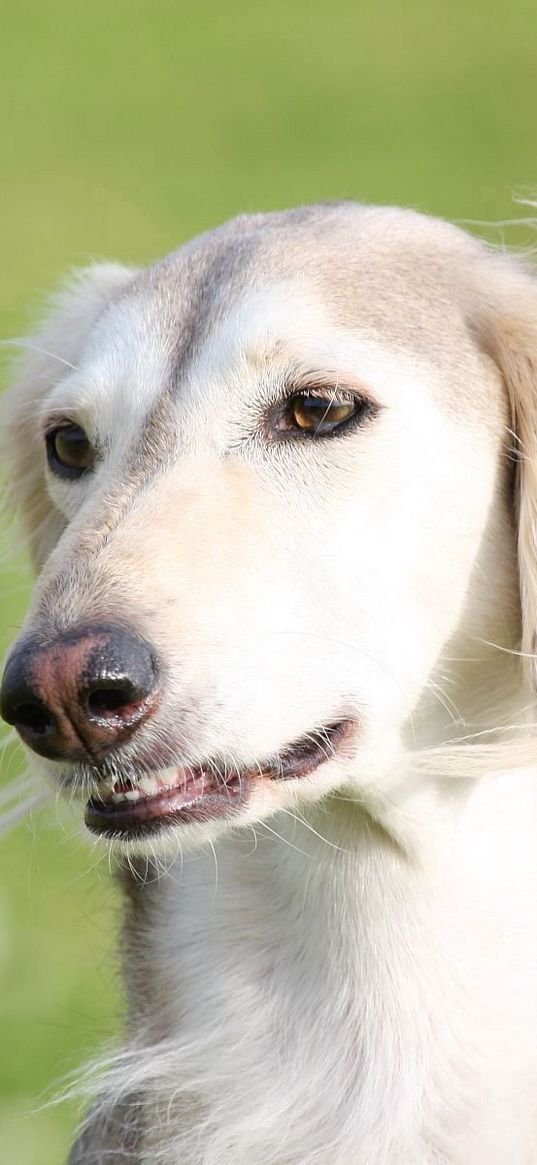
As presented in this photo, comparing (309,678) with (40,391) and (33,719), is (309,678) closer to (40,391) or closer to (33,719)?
(33,719)

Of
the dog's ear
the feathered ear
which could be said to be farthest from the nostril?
the dog's ear

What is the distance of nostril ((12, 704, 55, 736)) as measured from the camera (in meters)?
2.86

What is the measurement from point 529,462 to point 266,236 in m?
0.70

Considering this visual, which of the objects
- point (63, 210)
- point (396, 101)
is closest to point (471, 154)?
point (396, 101)

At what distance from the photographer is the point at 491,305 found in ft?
11.3

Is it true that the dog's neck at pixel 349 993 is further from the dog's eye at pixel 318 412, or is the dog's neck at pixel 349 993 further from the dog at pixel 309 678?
the dog's eye at pixel 318 412

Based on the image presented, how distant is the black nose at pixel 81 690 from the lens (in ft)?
9.14

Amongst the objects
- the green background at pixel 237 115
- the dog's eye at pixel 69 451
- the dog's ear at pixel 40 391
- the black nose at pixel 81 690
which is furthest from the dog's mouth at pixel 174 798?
the green background at pixel 237 115

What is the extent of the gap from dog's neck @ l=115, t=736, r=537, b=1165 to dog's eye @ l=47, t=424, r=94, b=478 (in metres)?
0.81

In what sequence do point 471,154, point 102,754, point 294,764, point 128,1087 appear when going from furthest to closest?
point 471,154 → point 128,1087 → point 294,764 → point 102,754

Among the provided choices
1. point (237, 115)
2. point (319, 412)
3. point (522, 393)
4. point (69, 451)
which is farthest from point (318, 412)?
point (237, 115)

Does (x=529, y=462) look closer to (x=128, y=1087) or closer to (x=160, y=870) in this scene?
(x=160, y=870)

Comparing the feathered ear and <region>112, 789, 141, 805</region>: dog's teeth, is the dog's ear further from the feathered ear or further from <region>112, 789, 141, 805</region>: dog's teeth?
<region>112, 789, 141, 805</region>: dog's teeth

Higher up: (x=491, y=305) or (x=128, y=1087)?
(x=491, y=305)
